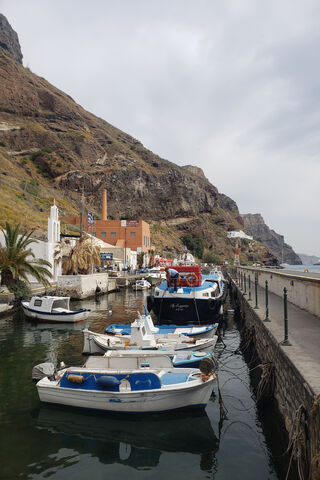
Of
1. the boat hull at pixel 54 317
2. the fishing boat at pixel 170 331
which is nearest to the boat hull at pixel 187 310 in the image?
the fishing boat at pixel 170 331

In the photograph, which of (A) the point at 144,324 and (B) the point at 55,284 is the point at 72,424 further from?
(B) the point at 55,284

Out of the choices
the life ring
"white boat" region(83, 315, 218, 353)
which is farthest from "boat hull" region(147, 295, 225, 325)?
"white boat" region(83, 315, 218, 353)

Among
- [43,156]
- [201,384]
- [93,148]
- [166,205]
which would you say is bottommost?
[201,384]

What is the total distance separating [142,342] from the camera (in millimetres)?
14414

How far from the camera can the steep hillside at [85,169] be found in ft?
411

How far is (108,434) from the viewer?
29.6 feet

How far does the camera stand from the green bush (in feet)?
93.7

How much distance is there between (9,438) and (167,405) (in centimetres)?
446

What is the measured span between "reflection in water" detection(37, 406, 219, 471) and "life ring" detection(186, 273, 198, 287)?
15316 mm

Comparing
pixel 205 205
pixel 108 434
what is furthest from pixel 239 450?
pixel 205 205

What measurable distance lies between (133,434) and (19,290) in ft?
76.1

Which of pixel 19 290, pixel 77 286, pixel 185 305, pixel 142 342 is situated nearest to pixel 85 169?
pixel 77 286

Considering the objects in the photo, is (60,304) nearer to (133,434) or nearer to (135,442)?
(133,434)

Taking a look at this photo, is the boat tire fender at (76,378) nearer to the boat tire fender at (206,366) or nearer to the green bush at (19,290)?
the boat tire fender at (206,366)
